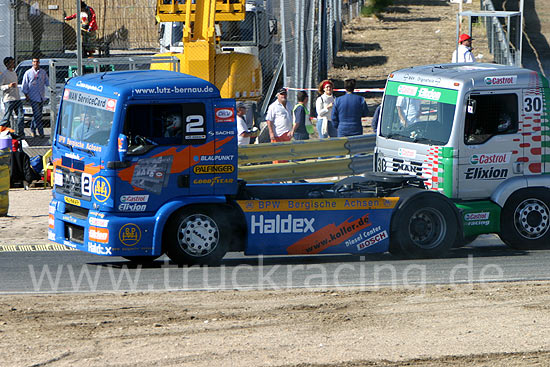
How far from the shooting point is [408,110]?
12.1m

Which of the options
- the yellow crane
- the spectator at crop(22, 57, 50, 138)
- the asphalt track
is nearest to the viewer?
the asphalt track

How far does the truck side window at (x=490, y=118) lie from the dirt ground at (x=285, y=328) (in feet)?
7.38

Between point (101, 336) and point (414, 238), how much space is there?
4.73m

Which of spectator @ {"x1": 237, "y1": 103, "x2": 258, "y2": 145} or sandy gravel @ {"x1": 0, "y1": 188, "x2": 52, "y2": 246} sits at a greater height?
spectator @ {"x1": 237, "y1": 103, "x2": 258, "y2": 145}

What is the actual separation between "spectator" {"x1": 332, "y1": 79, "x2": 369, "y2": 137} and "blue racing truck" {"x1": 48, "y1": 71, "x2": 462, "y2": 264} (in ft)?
16.6

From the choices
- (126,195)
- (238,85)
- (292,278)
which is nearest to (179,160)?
(126,195)

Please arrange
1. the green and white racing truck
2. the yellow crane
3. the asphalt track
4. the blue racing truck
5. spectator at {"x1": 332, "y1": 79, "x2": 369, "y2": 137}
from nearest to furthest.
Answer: the asphalt track → the blue racing truck → the green and white racing truck → spectator at {"x1": 332, "y1": 79, "x2": 369, "y2": 137} → the yellow crane

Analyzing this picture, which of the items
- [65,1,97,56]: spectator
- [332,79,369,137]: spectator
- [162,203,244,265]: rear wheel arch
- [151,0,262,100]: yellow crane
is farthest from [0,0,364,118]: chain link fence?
[162,203,244,265]: rear wheel arch

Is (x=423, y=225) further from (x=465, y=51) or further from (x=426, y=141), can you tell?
(x=465, y=51)

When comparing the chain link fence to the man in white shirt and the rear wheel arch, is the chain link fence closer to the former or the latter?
the man in white shirt

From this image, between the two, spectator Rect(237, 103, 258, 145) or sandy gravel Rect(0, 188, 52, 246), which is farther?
spectator Rect(237, 103, 258, 145)

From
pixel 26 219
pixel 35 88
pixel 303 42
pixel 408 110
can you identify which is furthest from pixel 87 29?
pixel 408 110

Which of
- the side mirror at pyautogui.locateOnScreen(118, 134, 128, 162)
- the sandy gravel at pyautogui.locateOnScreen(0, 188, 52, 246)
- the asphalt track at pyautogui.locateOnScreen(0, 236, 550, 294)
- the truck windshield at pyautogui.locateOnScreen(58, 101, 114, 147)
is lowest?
the sandy gravel at pyautogui.locateOnScreen(0, 188, 52, 246)

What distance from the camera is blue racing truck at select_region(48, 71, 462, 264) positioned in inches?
404
